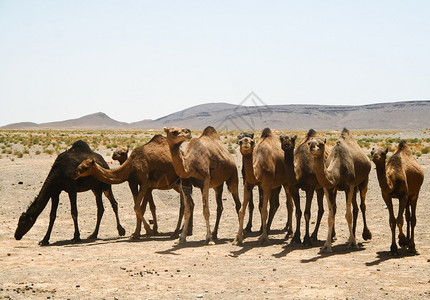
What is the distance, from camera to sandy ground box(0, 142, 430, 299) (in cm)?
834

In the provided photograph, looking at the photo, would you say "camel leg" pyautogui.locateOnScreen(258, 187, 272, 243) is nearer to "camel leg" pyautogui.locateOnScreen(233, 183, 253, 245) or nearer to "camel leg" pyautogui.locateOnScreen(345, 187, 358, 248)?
"camel leg" pyautogui.locateOnScreen(233, 183, 253, 245)

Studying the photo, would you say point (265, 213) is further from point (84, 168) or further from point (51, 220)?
point (51, 220)

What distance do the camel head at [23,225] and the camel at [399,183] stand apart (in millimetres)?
7632

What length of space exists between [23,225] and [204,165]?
4298 millimetres

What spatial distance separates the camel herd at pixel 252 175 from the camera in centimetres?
1119

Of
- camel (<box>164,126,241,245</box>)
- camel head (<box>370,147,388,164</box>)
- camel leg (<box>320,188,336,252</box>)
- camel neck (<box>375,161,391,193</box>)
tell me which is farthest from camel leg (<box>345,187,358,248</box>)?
camel (<box>164,126,241,245</box>)

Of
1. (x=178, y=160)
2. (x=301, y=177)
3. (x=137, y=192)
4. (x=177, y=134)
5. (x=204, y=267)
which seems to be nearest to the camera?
(x=204, y=267)

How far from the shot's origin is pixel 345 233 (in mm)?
13672

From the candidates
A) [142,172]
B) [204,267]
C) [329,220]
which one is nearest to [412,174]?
[329,220]

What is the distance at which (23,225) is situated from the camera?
1262 cm

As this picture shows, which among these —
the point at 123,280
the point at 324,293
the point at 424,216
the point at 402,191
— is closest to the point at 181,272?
the point at 123,280

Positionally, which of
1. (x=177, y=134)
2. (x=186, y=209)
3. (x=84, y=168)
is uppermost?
(x=177, y=134)

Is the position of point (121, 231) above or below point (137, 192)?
below

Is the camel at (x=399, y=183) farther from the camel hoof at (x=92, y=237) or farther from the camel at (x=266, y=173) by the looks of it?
the camel hoof at (x=92, y=237)
